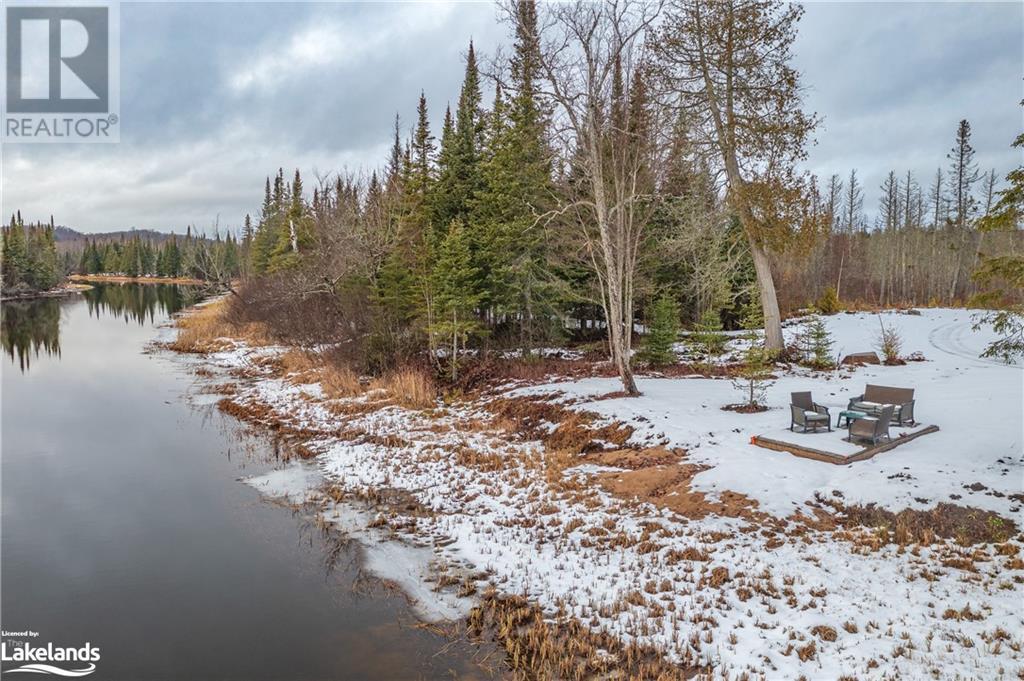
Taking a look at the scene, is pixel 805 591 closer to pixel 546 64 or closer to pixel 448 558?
pixel 448 558

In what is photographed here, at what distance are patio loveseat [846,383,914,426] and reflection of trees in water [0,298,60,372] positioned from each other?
3233 cm

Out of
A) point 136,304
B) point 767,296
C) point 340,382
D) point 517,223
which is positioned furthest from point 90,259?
point 767,296

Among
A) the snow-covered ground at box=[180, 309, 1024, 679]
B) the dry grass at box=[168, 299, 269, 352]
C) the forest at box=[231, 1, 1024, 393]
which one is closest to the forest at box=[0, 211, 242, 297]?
the dry grass at box=[168, 299, 269, 352]

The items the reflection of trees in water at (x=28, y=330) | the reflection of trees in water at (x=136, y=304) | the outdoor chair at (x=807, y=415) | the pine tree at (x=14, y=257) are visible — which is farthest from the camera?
the pine tree at (x=14, y=257)

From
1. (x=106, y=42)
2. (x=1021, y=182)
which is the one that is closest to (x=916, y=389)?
(x=1021, y=182)

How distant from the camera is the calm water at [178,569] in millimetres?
6301

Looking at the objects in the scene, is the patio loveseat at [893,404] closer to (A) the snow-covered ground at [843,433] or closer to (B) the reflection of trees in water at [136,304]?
(A) the snow-covered ground at [843,433]

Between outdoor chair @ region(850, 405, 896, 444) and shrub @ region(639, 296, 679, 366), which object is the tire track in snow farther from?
outdoor chair @ region(850, 405, 896, 444)

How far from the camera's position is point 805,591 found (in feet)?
20.8

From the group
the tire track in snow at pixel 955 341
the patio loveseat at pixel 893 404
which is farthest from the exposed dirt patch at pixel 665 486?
the tire track in snow at pixel 955 341

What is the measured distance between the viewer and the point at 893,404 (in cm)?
1080

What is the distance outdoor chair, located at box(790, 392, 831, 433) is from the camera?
35.5ft

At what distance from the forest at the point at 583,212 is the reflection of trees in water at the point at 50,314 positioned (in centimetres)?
1246

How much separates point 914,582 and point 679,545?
270 cm
